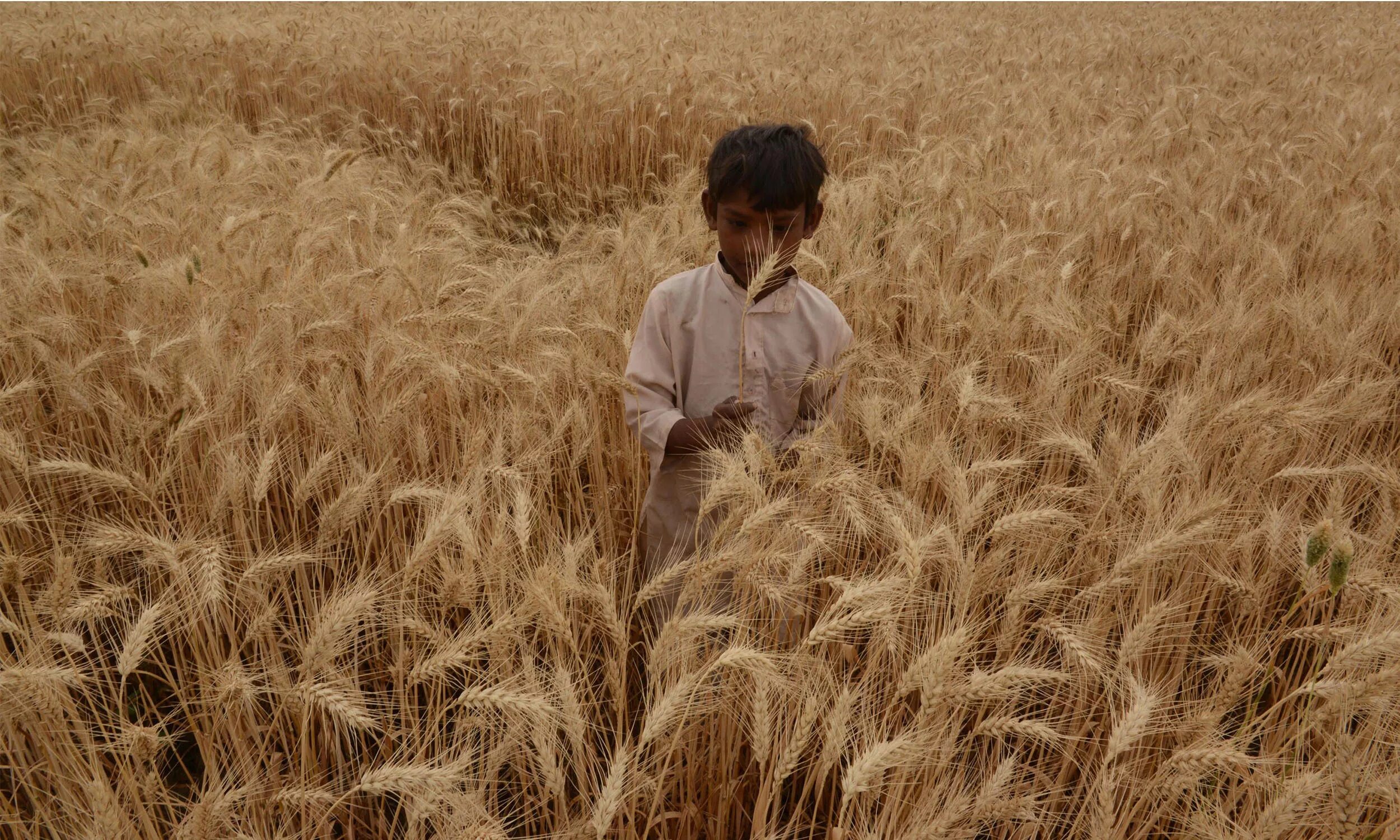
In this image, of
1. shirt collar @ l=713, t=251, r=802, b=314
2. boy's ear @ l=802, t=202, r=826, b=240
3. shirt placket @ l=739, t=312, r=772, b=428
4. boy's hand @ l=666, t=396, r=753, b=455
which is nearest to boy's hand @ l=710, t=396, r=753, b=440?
boy's hand @ l=666, t=396, r=753, b=455

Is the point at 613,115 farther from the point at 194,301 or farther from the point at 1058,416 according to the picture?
the point at 1058,416

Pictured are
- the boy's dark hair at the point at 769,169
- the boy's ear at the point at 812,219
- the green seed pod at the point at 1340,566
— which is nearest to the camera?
the green seed pod at the point at 1340,566

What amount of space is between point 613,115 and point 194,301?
144 inches

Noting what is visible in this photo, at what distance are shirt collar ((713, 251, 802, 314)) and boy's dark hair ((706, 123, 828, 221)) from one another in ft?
0.49

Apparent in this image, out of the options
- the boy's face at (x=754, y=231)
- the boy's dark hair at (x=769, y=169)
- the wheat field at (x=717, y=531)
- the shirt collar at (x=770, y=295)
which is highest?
the boy's dark hair at (x=769, y=169)

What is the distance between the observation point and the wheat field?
980 millimetres

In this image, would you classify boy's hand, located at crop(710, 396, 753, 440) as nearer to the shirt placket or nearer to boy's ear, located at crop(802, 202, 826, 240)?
the shirt placket

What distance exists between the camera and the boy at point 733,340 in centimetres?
147

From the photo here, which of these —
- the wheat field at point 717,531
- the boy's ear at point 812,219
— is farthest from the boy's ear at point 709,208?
the wheat field at point 717,531

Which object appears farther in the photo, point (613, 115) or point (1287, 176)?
point (613, 115)

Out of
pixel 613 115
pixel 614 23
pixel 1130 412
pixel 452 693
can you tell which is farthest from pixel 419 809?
pixel 614 23

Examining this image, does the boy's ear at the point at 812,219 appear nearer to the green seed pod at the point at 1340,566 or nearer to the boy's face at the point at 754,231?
the boy's face at the point at 754,231

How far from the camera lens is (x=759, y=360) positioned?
1.62m

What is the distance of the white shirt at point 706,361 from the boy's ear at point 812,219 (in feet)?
0.32
